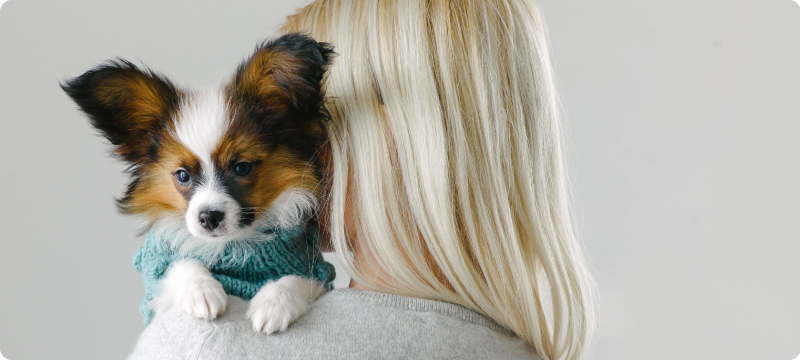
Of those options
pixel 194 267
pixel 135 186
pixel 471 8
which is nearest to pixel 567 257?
pixel 471 8

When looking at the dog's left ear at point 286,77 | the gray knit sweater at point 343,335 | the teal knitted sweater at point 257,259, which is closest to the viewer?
the gray knit sweater at point 343,335

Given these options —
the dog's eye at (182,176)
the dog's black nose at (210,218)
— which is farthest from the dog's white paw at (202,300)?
the dog's eye at (182,176)

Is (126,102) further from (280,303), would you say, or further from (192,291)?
(280,303)

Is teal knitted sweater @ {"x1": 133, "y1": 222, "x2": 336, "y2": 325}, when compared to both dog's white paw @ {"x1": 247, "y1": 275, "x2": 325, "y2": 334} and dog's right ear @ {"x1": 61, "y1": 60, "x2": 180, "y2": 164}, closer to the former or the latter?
dog's white paw @ {"x1": 247, "y1": 275, "x2": 325, "y2": 334}

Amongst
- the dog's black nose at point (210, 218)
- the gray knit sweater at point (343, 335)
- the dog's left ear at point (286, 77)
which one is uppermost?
the dog's left ear at point (286, 77)

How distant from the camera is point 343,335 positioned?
1386 mm

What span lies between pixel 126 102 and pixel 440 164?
2.44 feet

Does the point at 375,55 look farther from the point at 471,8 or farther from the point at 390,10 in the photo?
the point at 471,8

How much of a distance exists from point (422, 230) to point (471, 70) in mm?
367

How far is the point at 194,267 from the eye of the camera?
65.8 inches

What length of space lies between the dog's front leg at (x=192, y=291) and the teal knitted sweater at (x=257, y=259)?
5cm

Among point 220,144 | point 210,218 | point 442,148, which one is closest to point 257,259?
point 210,218

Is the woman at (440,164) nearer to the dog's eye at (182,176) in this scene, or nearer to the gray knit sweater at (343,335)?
the gray knit sweater at (343,335)

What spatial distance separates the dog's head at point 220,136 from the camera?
5.26ft
